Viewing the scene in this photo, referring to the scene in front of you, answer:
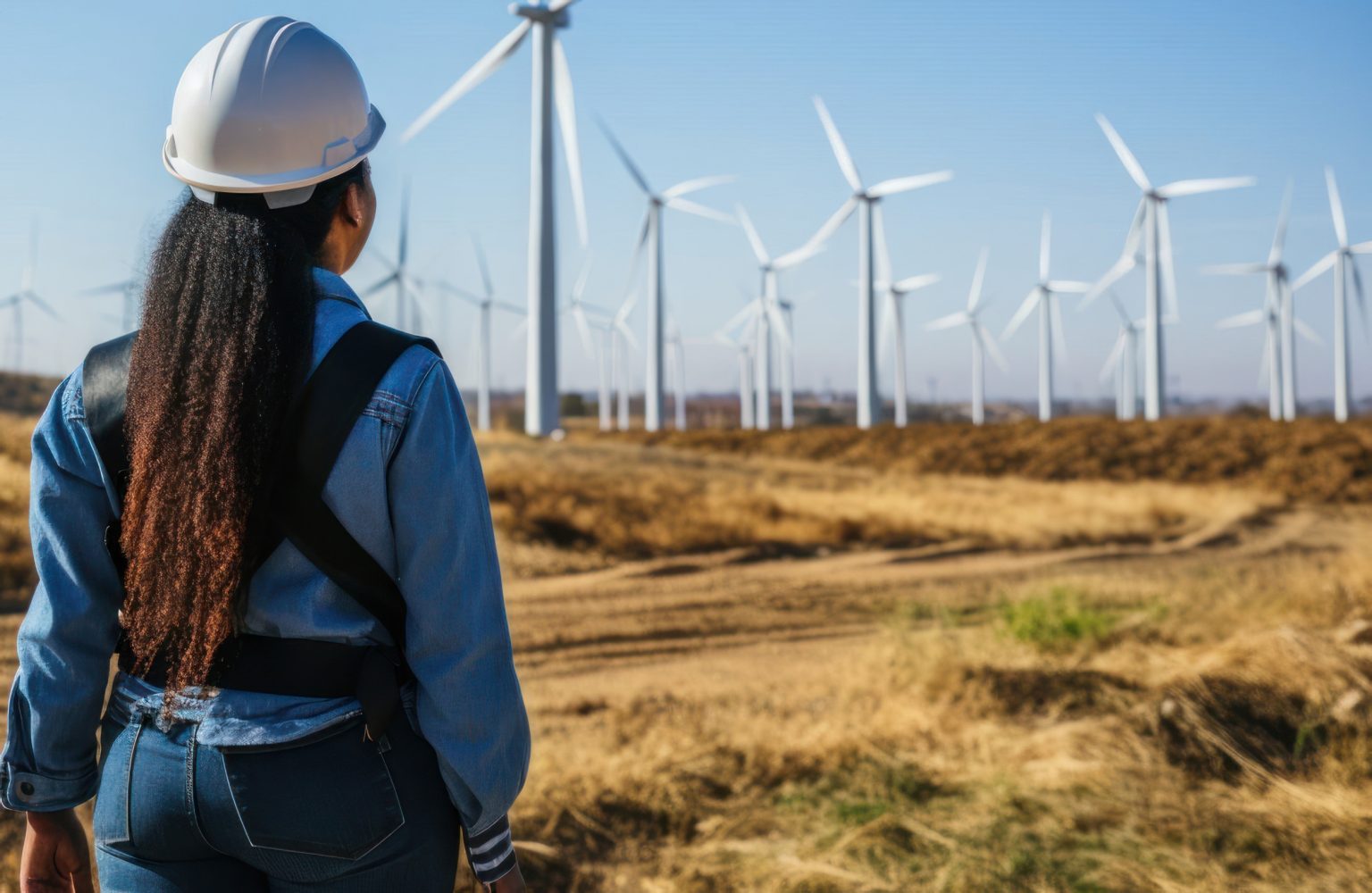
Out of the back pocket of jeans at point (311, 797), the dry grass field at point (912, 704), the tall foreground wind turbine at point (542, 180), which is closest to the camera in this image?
the back pocket of jeans at point (311, 797)

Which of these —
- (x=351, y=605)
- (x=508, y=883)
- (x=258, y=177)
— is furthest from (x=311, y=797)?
(x=258, y=177)

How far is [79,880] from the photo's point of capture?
2.03m

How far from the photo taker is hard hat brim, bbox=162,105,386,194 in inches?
70.6

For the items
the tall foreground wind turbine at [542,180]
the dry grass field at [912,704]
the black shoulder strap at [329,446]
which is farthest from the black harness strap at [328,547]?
the tall foreground wind turbine at [542,180]

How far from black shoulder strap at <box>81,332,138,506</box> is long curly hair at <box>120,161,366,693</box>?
0.04 m

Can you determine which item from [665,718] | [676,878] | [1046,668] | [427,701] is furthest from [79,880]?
[1046,668]

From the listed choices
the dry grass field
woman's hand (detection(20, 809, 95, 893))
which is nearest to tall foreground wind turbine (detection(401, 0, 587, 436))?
the dry grass field

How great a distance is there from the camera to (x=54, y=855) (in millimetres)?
1995

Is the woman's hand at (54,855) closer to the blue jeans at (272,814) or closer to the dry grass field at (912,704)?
the blue jeans at (272,814)

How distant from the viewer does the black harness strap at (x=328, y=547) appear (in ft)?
5.52

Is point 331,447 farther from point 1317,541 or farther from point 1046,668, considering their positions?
point 1317,541

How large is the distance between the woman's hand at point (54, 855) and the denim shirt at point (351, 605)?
0.17 ft

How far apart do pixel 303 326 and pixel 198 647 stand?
1.76 feet

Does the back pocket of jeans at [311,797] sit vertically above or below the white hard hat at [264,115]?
below
